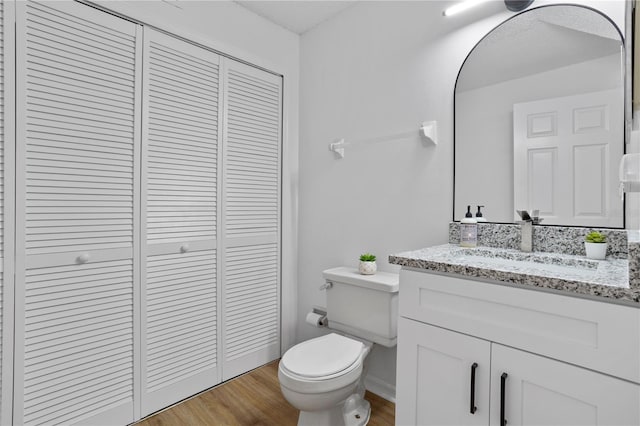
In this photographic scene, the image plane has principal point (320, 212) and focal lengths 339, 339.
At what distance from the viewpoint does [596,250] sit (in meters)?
1.28

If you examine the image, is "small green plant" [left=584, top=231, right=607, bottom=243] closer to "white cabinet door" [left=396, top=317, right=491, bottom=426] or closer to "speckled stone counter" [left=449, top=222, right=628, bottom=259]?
"speckled stone counter" [left=449, top=222, right=628, bottom=259]

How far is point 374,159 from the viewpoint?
6.95 ft

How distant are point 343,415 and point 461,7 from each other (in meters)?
2.13

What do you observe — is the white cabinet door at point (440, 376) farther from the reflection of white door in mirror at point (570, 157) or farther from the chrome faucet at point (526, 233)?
the reflection of white door in mirror at point (570, 157)

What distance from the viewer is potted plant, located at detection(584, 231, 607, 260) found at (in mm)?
1274

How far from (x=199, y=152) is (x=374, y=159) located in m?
1.08

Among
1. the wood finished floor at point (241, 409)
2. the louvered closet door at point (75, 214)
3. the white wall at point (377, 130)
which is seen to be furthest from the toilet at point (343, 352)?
the louvered closet door at point (75, 214)

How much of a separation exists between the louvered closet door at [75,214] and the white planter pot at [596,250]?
2.08 metres

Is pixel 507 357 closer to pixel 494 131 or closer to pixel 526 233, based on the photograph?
pixel 526 233

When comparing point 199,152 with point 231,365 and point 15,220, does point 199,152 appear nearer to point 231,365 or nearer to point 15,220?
point 15,220

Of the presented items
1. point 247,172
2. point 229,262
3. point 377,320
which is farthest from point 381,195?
point 229,262

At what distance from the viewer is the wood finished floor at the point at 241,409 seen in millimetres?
1803

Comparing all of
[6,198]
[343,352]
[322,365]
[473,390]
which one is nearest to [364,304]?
[343,352]

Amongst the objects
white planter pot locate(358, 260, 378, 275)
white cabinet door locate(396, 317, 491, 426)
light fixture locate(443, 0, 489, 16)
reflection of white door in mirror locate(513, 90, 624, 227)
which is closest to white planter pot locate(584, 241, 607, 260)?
reflection of white door in mirror locate(513, 90, 624, 227)
